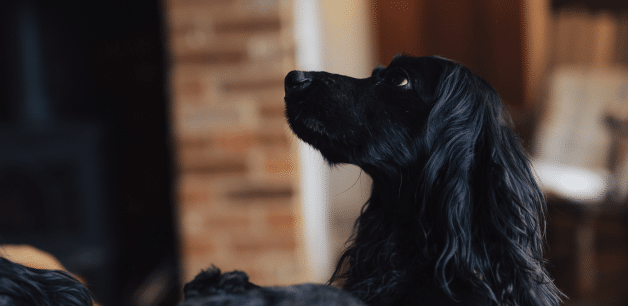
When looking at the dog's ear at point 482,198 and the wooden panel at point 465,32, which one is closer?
the dog's ear at point 482,198

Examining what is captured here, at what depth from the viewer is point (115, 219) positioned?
199 cm

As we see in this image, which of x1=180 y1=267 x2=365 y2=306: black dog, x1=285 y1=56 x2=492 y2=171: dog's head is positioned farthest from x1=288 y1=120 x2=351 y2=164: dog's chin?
x1=180 y1=267 x2=365 y2=306: black dog

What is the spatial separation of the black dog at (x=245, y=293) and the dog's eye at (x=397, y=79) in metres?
0.33

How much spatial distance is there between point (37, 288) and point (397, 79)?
1.61 feet

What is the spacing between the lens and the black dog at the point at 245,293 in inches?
16.3

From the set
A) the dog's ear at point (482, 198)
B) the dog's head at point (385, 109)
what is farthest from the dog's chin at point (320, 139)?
the dog's ear at point (482, 198)

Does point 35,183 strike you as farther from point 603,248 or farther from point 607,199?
point 603,248

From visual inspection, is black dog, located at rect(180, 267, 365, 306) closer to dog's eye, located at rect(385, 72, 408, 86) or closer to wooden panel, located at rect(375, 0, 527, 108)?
dog's eye, located at rect(385, 72, 408, 86)

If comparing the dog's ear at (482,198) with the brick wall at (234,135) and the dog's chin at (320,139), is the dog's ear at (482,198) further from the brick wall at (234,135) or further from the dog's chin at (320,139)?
the brick wall at (234,135)

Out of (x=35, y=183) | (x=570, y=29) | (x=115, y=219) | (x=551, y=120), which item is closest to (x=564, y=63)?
(x=570, y=29)

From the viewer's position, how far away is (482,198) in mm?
600

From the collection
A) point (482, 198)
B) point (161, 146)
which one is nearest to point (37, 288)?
point (482, 198)

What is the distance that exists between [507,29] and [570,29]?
0.37m

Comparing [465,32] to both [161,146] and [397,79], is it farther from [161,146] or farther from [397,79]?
[397,79]
